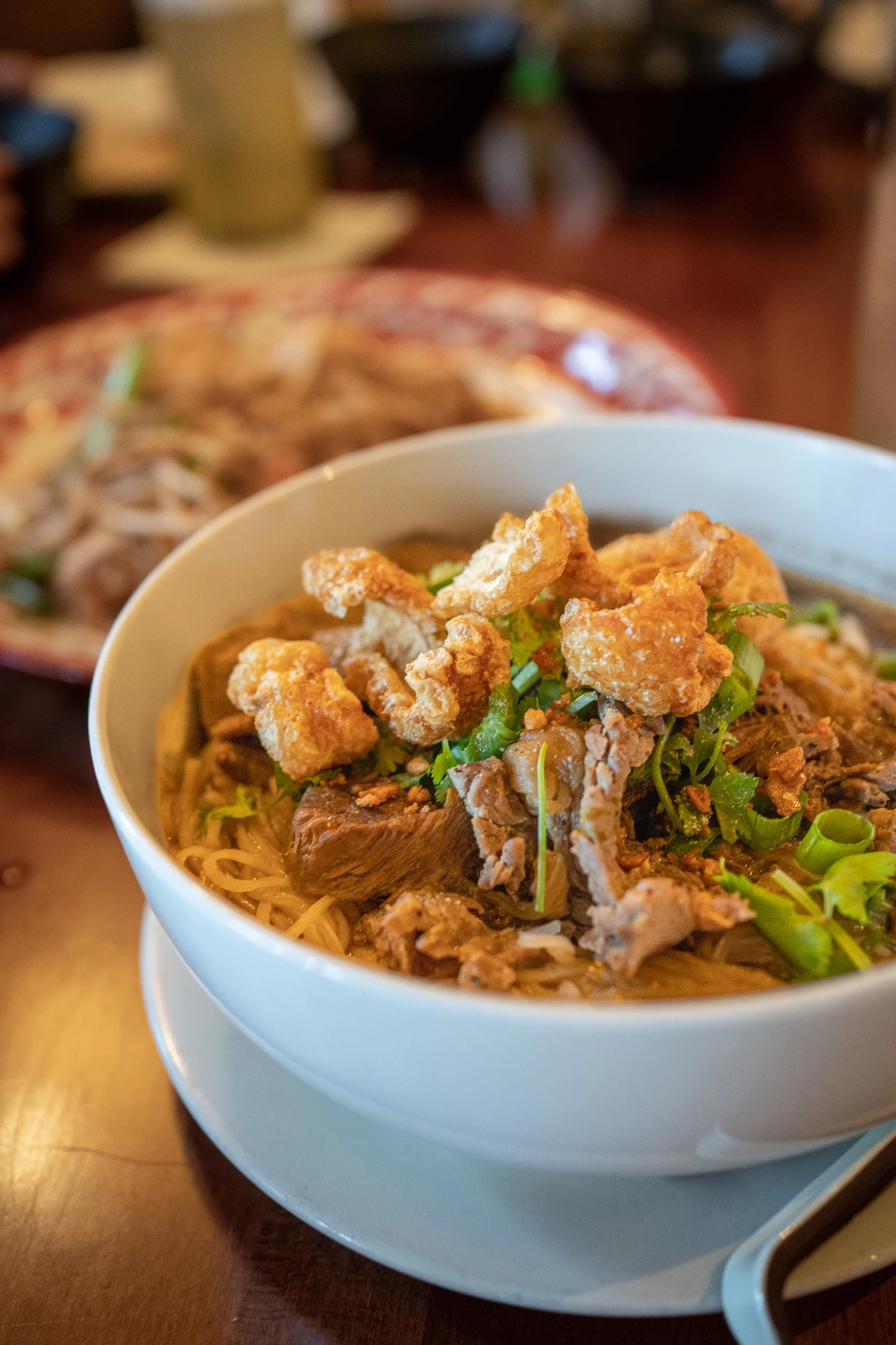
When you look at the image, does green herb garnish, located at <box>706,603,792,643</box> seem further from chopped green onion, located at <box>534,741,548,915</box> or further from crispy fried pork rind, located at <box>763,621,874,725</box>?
chopped green onion, located at <box>534,741,548,915</box>

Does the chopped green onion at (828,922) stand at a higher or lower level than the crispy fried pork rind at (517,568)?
lower

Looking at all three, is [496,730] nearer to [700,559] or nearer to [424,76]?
[700,559]

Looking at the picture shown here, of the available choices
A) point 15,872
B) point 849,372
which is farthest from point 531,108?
point 15,872

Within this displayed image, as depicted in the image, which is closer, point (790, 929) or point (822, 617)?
point (790, 929)

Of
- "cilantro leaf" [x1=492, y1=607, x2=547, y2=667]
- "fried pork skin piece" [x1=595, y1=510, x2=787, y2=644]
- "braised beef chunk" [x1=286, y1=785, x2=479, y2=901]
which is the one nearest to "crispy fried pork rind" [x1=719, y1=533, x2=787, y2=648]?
"fried pork skin piece" [x1=595, y1=510, x2=787, y2=644]

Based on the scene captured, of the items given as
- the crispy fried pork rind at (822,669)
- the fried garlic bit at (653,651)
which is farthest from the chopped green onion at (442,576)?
the crispy fried pork rind at (822,669)

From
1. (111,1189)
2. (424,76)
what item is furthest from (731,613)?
(424,76)

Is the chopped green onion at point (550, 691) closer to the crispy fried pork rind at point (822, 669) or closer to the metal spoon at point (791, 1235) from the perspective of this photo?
the crispy fried pork rind at point (822, 669)
